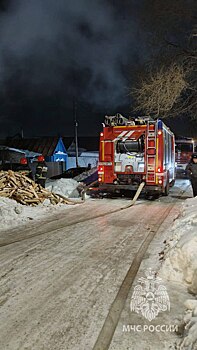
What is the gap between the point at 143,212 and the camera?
28.8 feet

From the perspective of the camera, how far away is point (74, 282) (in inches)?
148

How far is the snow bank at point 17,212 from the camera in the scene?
7.15 m

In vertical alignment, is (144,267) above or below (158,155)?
below

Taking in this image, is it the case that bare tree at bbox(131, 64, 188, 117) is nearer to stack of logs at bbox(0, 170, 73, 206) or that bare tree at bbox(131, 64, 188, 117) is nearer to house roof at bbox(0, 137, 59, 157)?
stack of logs at bbox(0, 170, 73, 206)

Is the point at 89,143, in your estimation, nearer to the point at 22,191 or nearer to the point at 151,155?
the point at 151,155

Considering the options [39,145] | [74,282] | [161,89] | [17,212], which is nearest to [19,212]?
→ [17,212]

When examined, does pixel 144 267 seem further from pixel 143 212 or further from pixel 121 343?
pixel 143 212

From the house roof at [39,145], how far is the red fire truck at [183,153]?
21779 millimetres

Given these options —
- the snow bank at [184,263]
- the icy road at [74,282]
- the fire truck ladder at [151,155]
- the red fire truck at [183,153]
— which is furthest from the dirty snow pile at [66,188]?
the red fire truck at [183,153]

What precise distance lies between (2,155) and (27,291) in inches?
942

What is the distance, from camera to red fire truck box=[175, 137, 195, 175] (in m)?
21.5

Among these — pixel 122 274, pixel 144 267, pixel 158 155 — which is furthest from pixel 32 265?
pixel 158 155

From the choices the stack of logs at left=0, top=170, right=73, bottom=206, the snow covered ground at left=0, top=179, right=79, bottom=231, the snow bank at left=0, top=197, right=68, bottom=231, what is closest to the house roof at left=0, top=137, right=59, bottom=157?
the stack of logs at left=0, top=170, right=73, bottom=206

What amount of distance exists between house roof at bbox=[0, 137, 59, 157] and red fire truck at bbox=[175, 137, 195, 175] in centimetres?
2178
